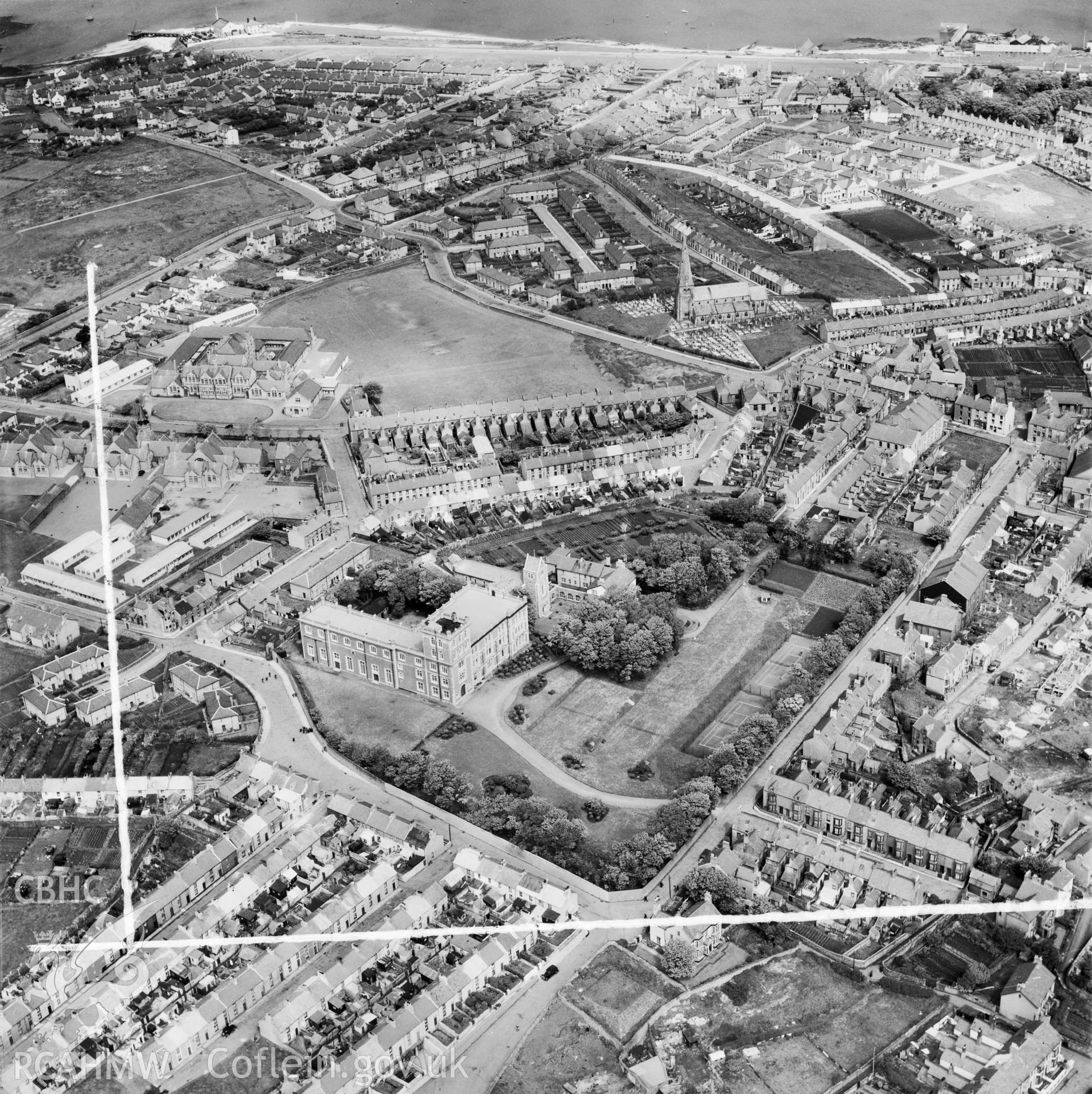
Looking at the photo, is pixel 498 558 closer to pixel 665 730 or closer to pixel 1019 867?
pixel 665 730

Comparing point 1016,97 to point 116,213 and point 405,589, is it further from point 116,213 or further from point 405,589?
point 405,589

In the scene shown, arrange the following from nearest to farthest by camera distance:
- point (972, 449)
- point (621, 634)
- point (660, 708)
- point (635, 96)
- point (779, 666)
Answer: point (660, 708)
point (779, 666)
point (621, 634)
point (972, 449)
point (635, 96)

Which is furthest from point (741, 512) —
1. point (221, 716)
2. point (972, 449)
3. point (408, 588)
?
point (221, 716)

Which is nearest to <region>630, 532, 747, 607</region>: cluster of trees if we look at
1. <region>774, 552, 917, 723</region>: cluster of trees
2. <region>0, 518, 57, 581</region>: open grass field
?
<region>774, 552, 917, 723</region>: cluster of trees

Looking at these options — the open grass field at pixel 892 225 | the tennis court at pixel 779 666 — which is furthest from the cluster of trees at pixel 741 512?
the open grass field at pixel 892 225

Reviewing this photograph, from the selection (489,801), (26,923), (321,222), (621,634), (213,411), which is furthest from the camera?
(321,222)

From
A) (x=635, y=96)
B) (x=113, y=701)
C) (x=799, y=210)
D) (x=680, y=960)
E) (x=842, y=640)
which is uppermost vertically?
(x=680, y=960)

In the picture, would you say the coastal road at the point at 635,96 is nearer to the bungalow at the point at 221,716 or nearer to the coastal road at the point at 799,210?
the coastal road at the point at 799,210
